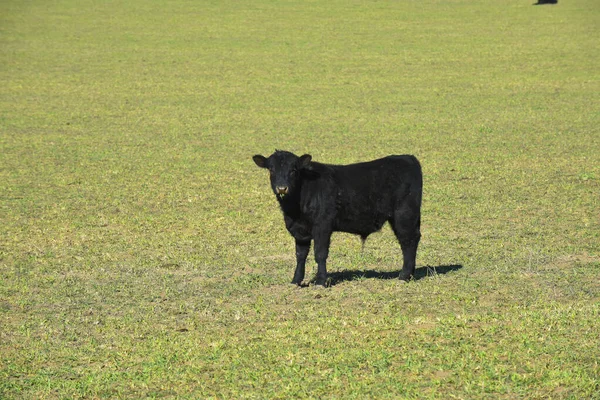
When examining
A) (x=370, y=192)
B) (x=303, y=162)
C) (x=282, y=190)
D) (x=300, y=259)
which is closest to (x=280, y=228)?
(x=300, y=259)

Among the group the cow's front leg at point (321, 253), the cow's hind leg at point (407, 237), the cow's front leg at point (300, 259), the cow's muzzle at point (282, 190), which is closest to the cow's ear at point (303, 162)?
the cow's muzzle at point (282, 190)

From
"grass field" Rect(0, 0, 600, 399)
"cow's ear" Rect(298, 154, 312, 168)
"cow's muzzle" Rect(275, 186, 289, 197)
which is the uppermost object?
"cow's ear" Rect(298, 154, 312, 168)

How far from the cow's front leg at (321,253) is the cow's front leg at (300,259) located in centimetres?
21

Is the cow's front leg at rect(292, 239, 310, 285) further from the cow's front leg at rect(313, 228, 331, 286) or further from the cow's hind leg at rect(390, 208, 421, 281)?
the cow's hind leg at rect(390, 208, 421, 281)

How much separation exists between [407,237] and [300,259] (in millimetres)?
1277

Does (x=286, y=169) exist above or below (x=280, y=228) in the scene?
above

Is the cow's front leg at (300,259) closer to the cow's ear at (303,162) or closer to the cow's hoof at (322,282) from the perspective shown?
the cow's hoof at (322,282)

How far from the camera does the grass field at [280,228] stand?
855 cm

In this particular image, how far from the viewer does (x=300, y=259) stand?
11492 mm

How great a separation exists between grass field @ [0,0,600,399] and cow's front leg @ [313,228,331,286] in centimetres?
35

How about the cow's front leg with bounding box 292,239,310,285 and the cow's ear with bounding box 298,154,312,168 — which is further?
the cow's front leg with bounding box 292,239,310,285

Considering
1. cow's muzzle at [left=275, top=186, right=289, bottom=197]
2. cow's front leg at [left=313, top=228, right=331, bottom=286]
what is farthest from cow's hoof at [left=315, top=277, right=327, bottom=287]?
cow's muzzle at [left=275, top=186, right=289, bottom=197]

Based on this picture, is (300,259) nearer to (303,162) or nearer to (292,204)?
(292,204)

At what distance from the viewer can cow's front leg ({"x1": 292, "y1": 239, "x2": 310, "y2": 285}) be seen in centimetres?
1148
